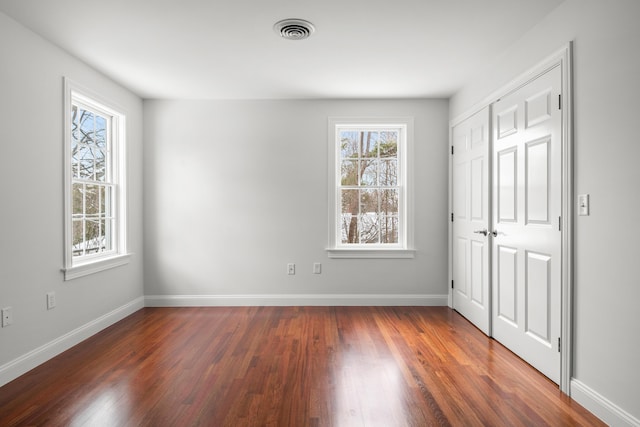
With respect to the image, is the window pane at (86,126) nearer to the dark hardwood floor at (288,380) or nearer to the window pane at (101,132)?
the window pane at (101,132)

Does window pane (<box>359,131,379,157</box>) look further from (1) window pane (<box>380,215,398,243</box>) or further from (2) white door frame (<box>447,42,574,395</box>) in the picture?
(2) white door frame (<box>447,42,574,395</box>)

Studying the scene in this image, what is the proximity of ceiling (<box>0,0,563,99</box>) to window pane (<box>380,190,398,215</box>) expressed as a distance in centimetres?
122

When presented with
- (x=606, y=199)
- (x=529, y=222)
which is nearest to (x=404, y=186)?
(x=529, y=222)

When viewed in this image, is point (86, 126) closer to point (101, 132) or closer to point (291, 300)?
point (101, 132)

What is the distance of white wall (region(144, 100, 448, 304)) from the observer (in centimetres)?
447

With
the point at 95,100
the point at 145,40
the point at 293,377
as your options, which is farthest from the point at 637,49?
the point at 95,100

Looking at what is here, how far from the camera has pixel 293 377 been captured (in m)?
2.56

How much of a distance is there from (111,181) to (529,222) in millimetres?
3970

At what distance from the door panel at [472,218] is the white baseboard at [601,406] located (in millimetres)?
1151

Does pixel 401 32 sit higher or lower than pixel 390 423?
higher

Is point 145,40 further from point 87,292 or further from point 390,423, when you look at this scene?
point 390,423

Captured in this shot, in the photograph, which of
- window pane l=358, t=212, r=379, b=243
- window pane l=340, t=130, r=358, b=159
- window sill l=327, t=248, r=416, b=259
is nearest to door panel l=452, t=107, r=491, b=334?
window sill l=327, t=248, r=416, b=259

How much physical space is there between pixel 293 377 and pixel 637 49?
2.69 m

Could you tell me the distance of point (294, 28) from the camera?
106 inches
